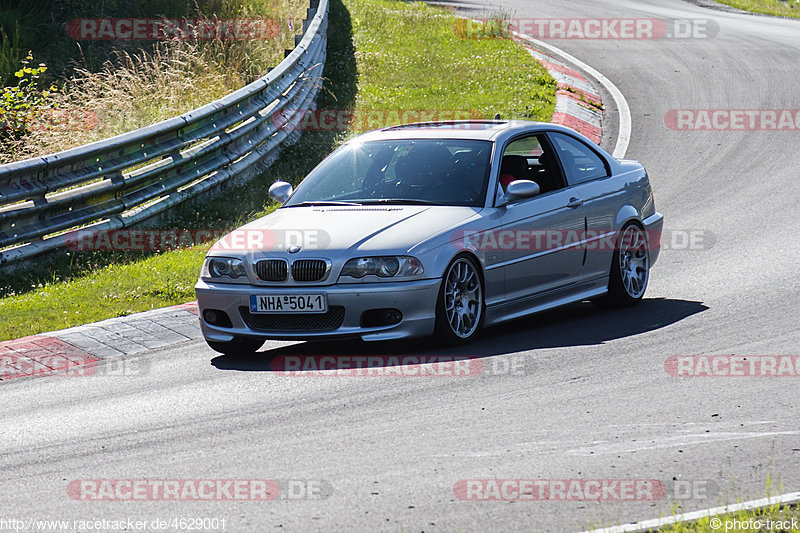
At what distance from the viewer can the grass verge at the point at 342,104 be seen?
10266 mm

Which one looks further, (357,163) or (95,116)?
(95,116)

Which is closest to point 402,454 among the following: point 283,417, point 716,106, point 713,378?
point 283,417

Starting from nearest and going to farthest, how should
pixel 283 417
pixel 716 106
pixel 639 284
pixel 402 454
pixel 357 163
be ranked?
1. pixel 402 454
2. pixel 283 417
3. pixel 357 163
4. pixel 639 284
5. pixel 716 106

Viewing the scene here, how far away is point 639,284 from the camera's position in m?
10.1

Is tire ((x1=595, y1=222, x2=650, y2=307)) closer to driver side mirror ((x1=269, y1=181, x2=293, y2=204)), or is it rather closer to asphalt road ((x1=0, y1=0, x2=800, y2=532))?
asphalt road ((x1=0, y1=0, x2=800, y2=532))

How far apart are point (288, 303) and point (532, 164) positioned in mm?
2722

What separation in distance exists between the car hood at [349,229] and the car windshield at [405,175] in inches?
8.6

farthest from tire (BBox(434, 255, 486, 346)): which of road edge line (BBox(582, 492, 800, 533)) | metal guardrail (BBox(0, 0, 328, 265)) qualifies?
metal guardrail (BBox(0, 0, 328, 265))

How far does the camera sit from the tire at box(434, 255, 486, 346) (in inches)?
320

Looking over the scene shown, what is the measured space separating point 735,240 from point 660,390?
5.76m

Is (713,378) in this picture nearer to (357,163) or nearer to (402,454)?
(402,454)

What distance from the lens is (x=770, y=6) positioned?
36.4 metres

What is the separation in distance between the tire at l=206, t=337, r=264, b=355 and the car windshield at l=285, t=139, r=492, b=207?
1257 millimetres

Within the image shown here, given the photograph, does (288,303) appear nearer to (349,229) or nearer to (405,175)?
(349,229)
